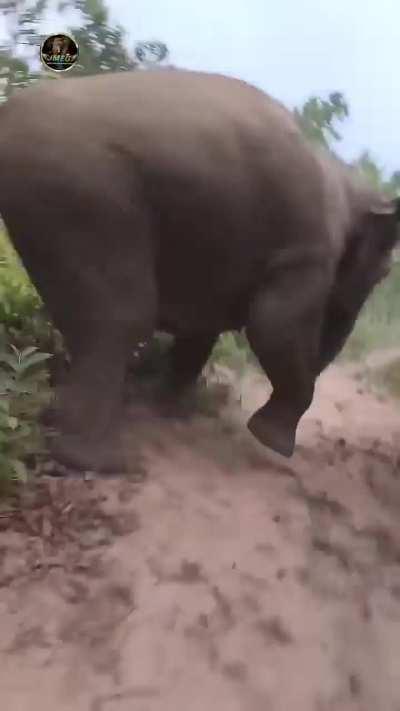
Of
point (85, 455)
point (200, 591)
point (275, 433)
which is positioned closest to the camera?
point (200, 591)

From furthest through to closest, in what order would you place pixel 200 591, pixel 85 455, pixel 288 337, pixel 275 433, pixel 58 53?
pixel 58 53 → pixel 275 433 → pixel 288 337 → pixel 85 455 → pixel 200 591

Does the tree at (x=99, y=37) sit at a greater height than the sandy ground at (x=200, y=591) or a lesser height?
greater

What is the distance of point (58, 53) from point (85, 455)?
1.03m

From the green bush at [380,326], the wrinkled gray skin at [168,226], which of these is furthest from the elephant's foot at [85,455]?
the green bush at [380,326]

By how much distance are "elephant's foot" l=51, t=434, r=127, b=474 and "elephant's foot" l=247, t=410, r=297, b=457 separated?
0.40 meters

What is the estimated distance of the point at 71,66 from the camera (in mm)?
2186

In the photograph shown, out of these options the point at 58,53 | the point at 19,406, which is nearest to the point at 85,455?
the point at 19,406

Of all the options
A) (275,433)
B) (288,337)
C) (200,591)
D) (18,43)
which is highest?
(18,43)

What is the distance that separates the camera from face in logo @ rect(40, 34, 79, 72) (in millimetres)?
2080

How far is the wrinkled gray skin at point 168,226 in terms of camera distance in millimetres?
1637

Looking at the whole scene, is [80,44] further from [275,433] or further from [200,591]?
[200,591]

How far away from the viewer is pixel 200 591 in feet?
4.75

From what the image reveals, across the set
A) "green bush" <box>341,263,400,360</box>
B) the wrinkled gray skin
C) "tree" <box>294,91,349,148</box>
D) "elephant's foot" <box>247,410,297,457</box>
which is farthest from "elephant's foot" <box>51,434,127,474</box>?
"green bush" <box>341,263,400,360</box>

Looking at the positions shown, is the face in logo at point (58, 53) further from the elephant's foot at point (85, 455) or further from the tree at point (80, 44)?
the elephant's foot at point (85, 455)
